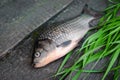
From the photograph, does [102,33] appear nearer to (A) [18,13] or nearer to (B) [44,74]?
(B) [44,74]

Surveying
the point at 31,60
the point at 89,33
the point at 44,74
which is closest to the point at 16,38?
the point at 31,60

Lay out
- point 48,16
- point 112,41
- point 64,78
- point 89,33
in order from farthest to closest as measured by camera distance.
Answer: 1. point 48,16
2. point 89,33
3. point 112,41
4. point 64,78

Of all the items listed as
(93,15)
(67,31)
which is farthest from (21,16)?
(93,15)

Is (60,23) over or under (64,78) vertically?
over

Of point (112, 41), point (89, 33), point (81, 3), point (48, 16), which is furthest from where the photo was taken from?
point (81, 3)

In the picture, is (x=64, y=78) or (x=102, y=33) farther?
(x=102, y=33)

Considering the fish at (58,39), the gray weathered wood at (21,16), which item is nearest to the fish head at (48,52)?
the fish at (58,39)

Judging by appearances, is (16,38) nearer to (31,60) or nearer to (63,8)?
(31,60)
